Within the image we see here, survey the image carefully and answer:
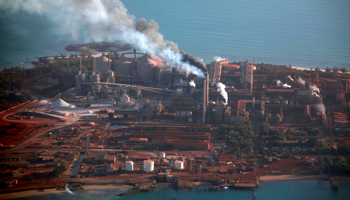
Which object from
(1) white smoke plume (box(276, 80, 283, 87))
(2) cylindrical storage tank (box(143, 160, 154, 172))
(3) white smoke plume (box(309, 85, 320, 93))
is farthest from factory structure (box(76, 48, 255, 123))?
(2) cylindrical storage tank (box(143, 160, 154, 172))

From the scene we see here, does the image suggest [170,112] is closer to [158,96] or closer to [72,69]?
[158,96]

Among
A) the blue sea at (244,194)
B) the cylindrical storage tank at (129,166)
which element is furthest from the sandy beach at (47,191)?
the cylindrical storage tank at (129,166)

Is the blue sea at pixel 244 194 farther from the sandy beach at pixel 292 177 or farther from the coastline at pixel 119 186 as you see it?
the sandy beach at pixel 292 177

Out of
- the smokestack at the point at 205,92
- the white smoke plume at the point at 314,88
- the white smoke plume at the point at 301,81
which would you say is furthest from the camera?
the white smoke plume at the point at 301,81

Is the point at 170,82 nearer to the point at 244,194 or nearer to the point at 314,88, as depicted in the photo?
the point at 314,88

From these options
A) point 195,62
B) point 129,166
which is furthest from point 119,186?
point 195,62

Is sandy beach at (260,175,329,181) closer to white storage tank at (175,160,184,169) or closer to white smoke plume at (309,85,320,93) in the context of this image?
white storage tank at (175,160,184,169)
